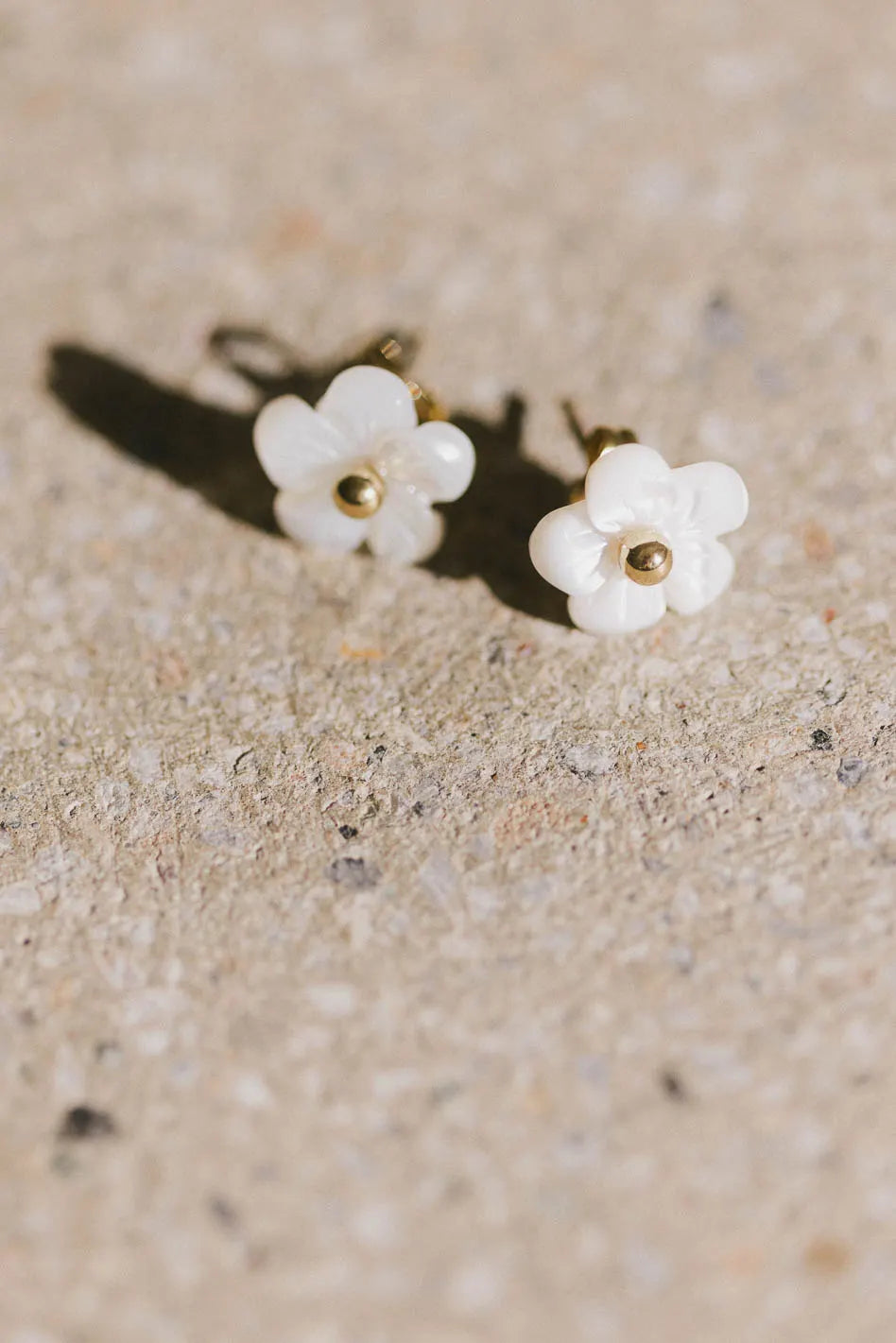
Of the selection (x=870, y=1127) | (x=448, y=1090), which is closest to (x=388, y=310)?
(x=448, y=1090)

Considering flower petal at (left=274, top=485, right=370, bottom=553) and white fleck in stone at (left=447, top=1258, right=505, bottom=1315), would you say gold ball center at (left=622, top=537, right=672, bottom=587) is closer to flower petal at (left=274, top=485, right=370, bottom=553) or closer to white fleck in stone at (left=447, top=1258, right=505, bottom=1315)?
flower petal at (left=274, top=485, right=370, bottom=553)

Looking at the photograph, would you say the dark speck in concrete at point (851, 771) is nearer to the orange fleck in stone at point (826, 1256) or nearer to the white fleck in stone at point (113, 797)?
the orange fleck in stone at point (826, 1256)

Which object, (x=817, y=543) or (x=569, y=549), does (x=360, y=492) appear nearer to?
(x=569, y=549)

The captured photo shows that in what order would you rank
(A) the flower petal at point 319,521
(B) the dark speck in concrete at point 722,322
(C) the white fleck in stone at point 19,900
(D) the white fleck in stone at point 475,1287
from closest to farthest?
(D) the white fleck in stone at point 475,1287 → (C) the white fleck in stone at point 19,900 → (A) the flower petal at point 319,521 → (B) the dark speck in concrete at point 722,322

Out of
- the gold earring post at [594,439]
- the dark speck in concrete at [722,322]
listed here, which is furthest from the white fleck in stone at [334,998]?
the dark speck in concrete at [722,322]

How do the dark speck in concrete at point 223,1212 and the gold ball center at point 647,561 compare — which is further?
the gold ball center at point 647,561

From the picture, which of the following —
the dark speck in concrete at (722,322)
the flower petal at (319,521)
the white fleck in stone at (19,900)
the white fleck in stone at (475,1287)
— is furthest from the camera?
the dark speck in concrete at (722,322)

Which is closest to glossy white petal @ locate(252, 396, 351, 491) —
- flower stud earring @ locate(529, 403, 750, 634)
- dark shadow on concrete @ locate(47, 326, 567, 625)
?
dark shadow on concrete @ locate(47, 326, 567, 625)

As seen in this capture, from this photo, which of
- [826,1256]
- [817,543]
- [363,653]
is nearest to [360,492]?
[363,653]
